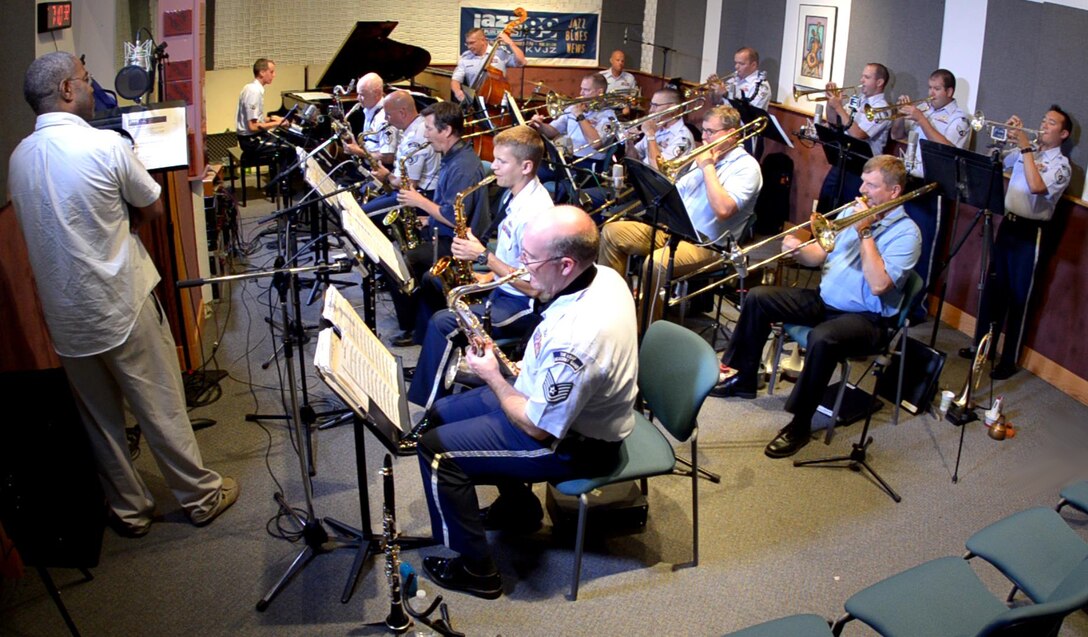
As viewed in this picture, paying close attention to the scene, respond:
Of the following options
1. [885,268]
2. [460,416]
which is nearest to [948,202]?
[885,268]

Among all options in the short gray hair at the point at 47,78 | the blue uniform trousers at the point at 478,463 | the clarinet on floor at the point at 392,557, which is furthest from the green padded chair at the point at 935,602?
the short gray hair at the point at 47,78

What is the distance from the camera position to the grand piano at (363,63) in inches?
336

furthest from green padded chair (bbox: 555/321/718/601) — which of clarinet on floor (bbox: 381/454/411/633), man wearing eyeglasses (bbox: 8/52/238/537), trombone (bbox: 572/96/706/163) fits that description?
trombone (bbox: 572/96/706/163)

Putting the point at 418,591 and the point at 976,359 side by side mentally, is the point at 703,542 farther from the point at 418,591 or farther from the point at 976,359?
the point at 976,359

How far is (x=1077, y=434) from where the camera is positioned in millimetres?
4750

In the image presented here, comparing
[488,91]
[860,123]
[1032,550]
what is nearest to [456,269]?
[1032,550]

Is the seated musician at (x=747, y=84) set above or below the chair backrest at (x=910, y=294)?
above

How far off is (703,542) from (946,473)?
55.9 inches

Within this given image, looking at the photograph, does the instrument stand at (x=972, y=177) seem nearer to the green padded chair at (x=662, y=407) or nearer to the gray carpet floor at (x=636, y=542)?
the gray carpet floor at (x=636, y=542)

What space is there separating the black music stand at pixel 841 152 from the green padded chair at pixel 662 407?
3.09 m

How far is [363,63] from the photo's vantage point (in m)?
8.96

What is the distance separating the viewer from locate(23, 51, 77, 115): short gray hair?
313 centimetres

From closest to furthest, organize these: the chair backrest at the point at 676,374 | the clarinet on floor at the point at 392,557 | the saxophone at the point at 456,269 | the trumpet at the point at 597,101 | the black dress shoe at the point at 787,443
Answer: the clarinet on floor at the point at 392,557
the chair backrest at the point at 676,374
the black dress shoe at the point at 787,443
the saxophone at the point at 456,269
the trumpet at the point at 597,101

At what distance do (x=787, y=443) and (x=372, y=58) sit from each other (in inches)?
247
